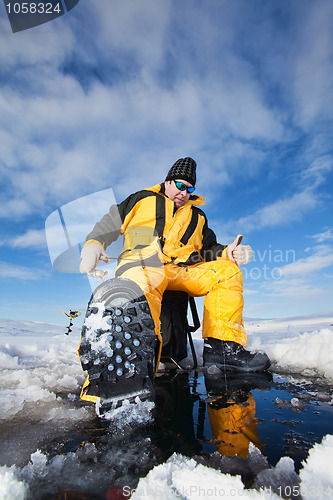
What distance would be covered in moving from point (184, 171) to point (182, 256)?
1.04 m

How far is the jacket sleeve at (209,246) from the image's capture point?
3004mm

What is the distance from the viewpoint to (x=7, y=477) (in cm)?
69

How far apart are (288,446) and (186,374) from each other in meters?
1.41

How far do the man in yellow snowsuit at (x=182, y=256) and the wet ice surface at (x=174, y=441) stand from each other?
0.46 metres

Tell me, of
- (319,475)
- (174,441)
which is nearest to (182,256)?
(174,441)

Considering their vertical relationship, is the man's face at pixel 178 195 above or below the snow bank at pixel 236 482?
above

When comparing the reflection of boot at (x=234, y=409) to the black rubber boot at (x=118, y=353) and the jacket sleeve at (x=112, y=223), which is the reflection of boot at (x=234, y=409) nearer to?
the black rubber boot at (x=118, y=353)

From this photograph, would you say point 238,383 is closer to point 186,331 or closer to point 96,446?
point 186,331

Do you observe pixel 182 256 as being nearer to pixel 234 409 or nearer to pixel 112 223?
pixel 112 223

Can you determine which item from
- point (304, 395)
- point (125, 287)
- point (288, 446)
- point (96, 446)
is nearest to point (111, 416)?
point (96, 446)

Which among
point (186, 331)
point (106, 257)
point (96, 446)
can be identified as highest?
point (106, 257)

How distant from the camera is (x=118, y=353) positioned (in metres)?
1.38
